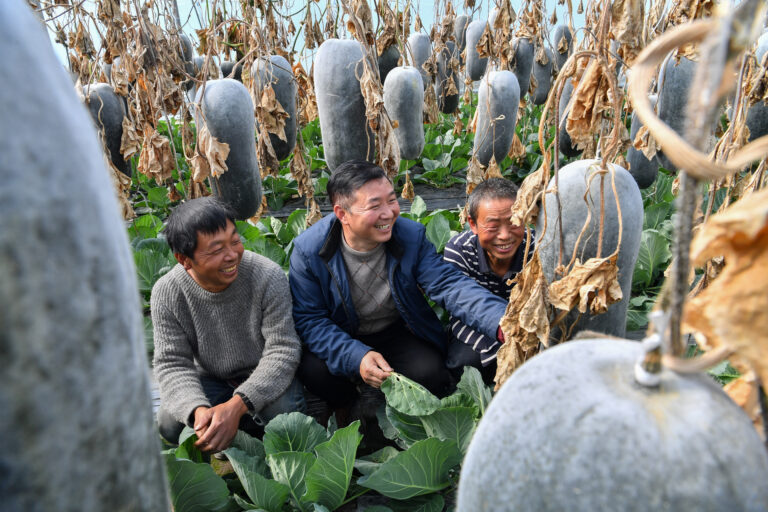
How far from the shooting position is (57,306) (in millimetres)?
386

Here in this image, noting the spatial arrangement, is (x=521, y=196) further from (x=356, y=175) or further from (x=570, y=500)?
(x=356, y=175)

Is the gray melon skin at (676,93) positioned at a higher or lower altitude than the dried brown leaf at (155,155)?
higher

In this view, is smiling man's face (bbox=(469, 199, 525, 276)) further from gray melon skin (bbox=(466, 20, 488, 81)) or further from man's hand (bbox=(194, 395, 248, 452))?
gray melon skin (bbox=(466, 20, 488, 81))

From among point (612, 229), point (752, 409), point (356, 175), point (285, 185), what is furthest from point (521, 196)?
point (285, 185)

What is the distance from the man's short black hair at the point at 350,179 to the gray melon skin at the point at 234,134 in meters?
0.66

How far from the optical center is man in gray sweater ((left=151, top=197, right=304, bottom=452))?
2326mm

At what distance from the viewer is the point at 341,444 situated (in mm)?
1936

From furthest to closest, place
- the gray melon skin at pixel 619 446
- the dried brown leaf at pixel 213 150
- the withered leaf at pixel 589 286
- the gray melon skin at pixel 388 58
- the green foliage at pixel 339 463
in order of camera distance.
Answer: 1. the gray melon skin at pixel 388 58
2. the dried brown leaf at pixel 213 150
3. the green foliage at pixel 339 463
4. the withered leaf at pixel 589 286
5. the gray melon skin at pixel 619 446

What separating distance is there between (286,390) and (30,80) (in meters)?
2.37

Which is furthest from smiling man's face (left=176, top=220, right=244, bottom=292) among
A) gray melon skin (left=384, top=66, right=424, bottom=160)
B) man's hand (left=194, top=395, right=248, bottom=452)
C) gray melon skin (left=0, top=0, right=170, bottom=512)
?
gray melon skin (left=0, top=0, right=170, bottom=512)

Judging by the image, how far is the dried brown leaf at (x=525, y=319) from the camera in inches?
54.3

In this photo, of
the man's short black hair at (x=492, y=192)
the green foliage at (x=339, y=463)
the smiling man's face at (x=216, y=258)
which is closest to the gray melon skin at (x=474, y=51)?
the man's short black hair at (x=492, y=192)

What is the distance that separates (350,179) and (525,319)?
1472 mm

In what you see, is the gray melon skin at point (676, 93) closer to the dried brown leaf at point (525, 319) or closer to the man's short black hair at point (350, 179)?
the man's short black hair at point (350, 179)
